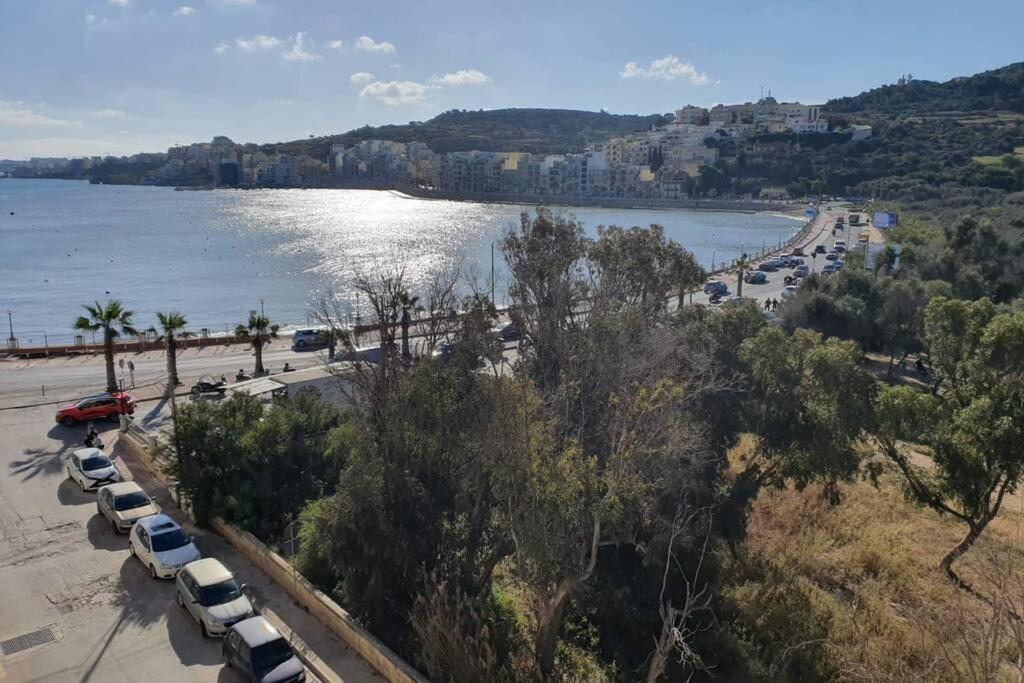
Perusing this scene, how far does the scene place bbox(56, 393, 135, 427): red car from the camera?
1981 cm

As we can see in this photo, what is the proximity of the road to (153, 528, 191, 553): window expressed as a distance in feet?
1.73

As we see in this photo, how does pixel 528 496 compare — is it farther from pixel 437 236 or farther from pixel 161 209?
pixel 161 209

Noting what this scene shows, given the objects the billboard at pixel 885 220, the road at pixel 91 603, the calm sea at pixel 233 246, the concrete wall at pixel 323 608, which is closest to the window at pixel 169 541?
the road at pixel 91 603

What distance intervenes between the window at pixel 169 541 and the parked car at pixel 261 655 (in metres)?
3.16

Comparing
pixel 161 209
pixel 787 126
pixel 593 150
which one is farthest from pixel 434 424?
pixel 593 150

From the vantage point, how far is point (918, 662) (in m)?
11.6

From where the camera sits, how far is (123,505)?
13.6 m

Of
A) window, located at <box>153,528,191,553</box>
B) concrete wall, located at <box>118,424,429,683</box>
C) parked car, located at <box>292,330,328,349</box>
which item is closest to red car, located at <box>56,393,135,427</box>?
concrete wall, located at <box>118,424,429,683</box>

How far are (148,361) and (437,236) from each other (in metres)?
66.3

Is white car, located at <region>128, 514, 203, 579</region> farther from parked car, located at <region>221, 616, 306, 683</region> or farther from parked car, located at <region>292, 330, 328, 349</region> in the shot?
parked car, located at <region>292, 330, 328, 349</region>

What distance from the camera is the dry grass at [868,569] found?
1162cm

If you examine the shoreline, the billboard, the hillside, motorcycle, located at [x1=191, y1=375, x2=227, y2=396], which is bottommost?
motorcycle, located at [x1=191, y1=375, x2=227, y2=396]

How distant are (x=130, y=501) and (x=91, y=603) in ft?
9.46

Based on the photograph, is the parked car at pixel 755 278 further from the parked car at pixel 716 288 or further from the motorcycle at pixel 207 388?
the motorcycle at pixel 207 388
